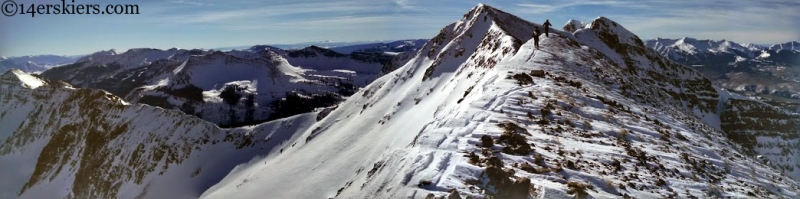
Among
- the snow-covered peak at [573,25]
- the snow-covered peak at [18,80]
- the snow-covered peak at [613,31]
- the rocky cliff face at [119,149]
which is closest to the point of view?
the rocky cliff face at [119,149]

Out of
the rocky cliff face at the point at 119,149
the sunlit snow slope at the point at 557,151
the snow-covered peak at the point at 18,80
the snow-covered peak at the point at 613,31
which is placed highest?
the snow-covered peak at the point at 613,31

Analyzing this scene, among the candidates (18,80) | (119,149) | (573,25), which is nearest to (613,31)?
(573,25)

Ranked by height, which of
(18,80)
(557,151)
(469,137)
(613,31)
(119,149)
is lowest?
(119,149)

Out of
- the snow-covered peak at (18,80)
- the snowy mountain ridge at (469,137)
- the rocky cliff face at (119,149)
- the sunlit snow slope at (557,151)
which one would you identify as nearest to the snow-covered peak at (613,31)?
the snowy mountain ridge at (469,137)

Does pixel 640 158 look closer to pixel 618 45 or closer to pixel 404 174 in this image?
pixel 404 174

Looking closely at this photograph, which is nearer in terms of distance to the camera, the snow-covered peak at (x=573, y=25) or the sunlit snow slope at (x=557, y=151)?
the sunlit snow slope at (x=557, y=151)

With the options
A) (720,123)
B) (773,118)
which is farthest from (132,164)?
(773,118)

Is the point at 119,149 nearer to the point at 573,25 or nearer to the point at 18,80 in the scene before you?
the point at 18,80

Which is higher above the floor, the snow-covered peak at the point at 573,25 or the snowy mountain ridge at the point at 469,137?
the snow-covered peak at the point at 573,25

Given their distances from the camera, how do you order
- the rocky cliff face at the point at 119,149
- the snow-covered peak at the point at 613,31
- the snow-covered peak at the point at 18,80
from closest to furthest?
1. the rocky cliff face at the point at 119,149
2. the snow-covered peak at the point at 613,31
3. the snow-covered peak at the point at 18,80

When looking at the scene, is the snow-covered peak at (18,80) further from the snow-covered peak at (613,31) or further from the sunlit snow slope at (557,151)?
the snow-covered peak at (613,31)
